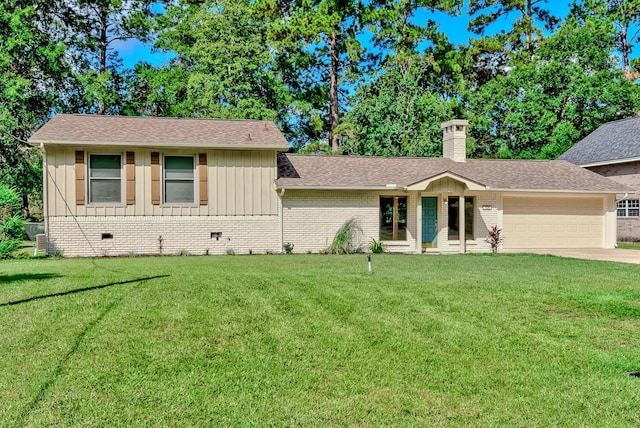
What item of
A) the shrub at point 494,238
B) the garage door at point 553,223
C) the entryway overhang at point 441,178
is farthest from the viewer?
the garage door at point 553,223

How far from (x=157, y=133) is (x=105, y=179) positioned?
2209mm

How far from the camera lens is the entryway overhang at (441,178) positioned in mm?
17969

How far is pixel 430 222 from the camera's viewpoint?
19172 mm

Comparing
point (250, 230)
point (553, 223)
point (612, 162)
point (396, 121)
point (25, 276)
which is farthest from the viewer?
point (396, 121)

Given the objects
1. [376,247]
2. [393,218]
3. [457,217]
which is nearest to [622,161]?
[457,217]

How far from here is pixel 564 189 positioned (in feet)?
65.4

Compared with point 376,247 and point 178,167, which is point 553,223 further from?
point 178,167

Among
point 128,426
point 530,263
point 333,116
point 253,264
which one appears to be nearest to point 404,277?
point 253,264

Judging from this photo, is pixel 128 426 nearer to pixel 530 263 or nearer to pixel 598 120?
pixel 530 263

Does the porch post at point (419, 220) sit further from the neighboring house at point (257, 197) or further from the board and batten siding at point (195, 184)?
the board and batten siding at point (195, 184)

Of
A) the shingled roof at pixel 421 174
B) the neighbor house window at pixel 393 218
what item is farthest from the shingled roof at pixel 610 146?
the neighbor house window at pixel 393 218

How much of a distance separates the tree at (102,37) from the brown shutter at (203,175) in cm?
1536

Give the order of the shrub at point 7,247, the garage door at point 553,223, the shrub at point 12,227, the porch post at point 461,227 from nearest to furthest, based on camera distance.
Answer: the shrub at point 12,227 < the shrub at point 7,247 < the porch post at point 461,227 < the garage door at point 553,223

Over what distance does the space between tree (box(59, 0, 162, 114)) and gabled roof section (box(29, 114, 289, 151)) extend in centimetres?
1266
